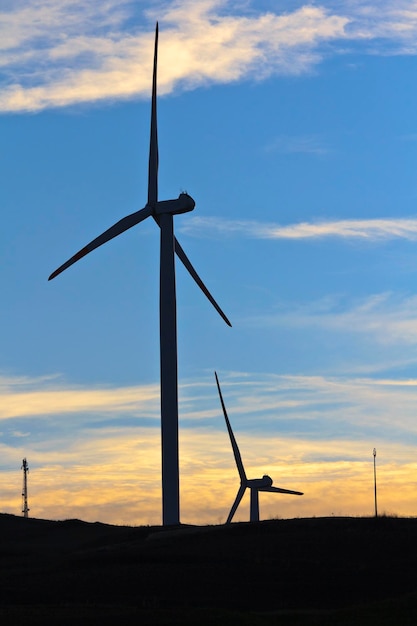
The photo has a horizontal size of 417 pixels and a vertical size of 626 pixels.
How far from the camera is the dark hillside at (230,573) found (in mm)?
59219

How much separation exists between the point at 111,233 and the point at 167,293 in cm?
739

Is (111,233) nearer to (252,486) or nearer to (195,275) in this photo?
(195,275)

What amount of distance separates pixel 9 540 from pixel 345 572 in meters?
47.0

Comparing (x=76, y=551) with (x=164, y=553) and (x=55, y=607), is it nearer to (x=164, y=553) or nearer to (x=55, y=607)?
(x=164, y=553)

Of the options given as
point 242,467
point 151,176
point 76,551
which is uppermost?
point 151,176

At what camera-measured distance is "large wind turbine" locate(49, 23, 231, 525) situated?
8631 centimetres

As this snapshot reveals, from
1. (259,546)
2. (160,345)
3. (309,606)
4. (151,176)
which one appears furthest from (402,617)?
(151,176)

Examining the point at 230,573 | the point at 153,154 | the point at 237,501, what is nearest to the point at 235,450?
the point at 237,501

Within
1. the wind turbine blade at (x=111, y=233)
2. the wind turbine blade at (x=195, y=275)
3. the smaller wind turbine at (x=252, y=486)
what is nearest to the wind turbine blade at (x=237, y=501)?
the smaller wind turbine at (x=252, y=486)

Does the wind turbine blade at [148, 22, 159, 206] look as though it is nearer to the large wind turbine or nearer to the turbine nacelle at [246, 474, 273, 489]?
the large wind turbine

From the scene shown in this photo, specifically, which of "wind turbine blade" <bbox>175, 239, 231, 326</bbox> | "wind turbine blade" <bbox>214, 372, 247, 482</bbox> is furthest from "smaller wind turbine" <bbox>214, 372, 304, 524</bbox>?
"wind turbine blade" <bbox>175, 239, 231, 326</bbox>

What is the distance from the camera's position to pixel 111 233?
9288 cm

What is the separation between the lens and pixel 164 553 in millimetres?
74250

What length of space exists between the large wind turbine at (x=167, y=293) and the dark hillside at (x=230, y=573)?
12.5 feet
